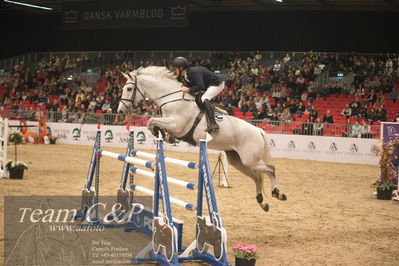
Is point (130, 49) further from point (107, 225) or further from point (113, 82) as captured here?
point (107, 225)

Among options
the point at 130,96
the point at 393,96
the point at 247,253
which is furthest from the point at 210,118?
the point at 393,96

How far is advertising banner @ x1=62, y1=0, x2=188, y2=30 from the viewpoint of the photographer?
20.1 m

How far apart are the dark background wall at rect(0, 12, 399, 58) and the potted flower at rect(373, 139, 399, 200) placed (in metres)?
17.4

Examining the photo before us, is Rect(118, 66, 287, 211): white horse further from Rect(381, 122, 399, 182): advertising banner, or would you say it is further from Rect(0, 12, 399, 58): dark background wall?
Rect(0, 12, 399, 58): dark background wall

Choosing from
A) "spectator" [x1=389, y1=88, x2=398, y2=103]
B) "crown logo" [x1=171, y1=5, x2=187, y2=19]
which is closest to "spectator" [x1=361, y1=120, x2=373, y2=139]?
"spectator" [x1=389, y1=88, x2=398, y2=103]

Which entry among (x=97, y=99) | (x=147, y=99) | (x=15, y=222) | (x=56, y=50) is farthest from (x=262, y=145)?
(x=56, y=50)

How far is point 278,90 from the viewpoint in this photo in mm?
23875

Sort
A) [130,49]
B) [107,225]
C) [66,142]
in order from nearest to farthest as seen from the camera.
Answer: [107,225], [66,142], [130,49]

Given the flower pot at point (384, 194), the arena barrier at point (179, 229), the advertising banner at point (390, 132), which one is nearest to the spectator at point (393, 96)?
the advertising banner at point (390, 132)

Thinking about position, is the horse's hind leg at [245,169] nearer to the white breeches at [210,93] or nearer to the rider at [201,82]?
the rider at [201,82]

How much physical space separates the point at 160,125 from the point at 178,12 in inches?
535

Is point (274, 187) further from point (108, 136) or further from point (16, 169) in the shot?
point (108, 136)

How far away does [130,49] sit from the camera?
1305 inches

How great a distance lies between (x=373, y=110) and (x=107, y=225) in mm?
15796
